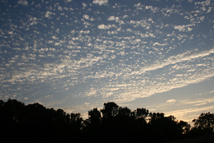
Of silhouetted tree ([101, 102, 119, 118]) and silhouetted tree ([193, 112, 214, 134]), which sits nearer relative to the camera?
silhouetted tree ([101, 102, 119, 118])

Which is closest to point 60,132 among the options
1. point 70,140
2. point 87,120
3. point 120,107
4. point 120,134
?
point 70,140

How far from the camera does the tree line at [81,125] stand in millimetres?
50156

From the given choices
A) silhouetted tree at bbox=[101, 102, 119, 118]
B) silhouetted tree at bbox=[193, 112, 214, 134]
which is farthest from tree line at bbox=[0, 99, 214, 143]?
silhouetted tree at bbox=[193, 112, 214, 134]

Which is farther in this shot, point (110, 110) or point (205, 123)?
point (205, 123)

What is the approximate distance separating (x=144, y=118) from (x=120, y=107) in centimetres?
1470

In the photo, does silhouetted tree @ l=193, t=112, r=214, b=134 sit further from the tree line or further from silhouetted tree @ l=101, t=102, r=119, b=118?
silhouetted tree @ l=101, t=102, r=119, b=118

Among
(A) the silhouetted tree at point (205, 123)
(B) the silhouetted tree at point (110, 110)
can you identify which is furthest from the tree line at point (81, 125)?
(A) the silhouetted tree at point (205, 123)

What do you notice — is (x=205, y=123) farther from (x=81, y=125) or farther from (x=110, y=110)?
(x=81, y=125)

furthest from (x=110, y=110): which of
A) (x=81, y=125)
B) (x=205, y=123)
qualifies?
(x=205, y=123)

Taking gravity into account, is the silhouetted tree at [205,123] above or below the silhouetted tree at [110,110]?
below

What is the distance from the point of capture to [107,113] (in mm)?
72125

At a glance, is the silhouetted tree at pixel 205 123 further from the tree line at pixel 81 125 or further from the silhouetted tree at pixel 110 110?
the silhouetted tree at pixel 110 110

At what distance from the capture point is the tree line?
165ft

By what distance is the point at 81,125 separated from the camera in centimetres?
6619
